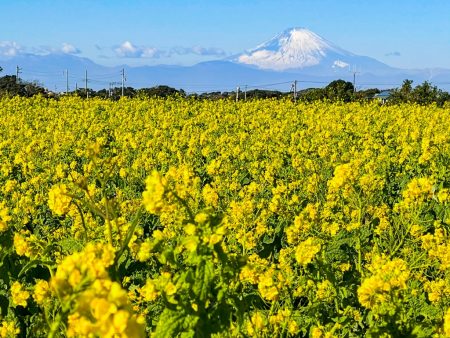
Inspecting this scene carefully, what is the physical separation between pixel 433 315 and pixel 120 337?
2206mm

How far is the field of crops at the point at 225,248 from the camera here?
5.68 feet

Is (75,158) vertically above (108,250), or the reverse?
(108,250)

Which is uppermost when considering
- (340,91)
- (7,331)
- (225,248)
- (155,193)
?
(340,91)

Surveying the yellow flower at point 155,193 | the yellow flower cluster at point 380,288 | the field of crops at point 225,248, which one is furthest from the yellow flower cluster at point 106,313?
the yellow flower cluster at point 380,288

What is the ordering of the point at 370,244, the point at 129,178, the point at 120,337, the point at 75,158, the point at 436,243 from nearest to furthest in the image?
1. the point at 120,337
2. the point at 436,243
3. the point at 370,244
4. the point at 129,178
5. the point at 75,158

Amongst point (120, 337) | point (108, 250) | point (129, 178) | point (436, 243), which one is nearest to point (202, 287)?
point (108, 250)

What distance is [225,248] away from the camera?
3.04 m

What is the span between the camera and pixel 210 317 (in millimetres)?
1770

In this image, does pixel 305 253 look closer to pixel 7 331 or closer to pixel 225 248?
pixel 225 248

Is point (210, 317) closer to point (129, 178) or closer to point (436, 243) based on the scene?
point (436, 243)

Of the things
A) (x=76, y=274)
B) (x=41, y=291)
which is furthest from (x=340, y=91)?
(x=76, y=274)

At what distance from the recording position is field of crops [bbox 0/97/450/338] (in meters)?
1.73

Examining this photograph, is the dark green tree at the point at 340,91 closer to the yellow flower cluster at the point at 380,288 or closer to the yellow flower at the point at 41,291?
the yellow flower cluster at the point at 380,288

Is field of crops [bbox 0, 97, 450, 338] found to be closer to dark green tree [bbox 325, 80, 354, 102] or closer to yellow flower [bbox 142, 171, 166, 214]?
yellow flower [bbox 142, 171, 166, 214]
